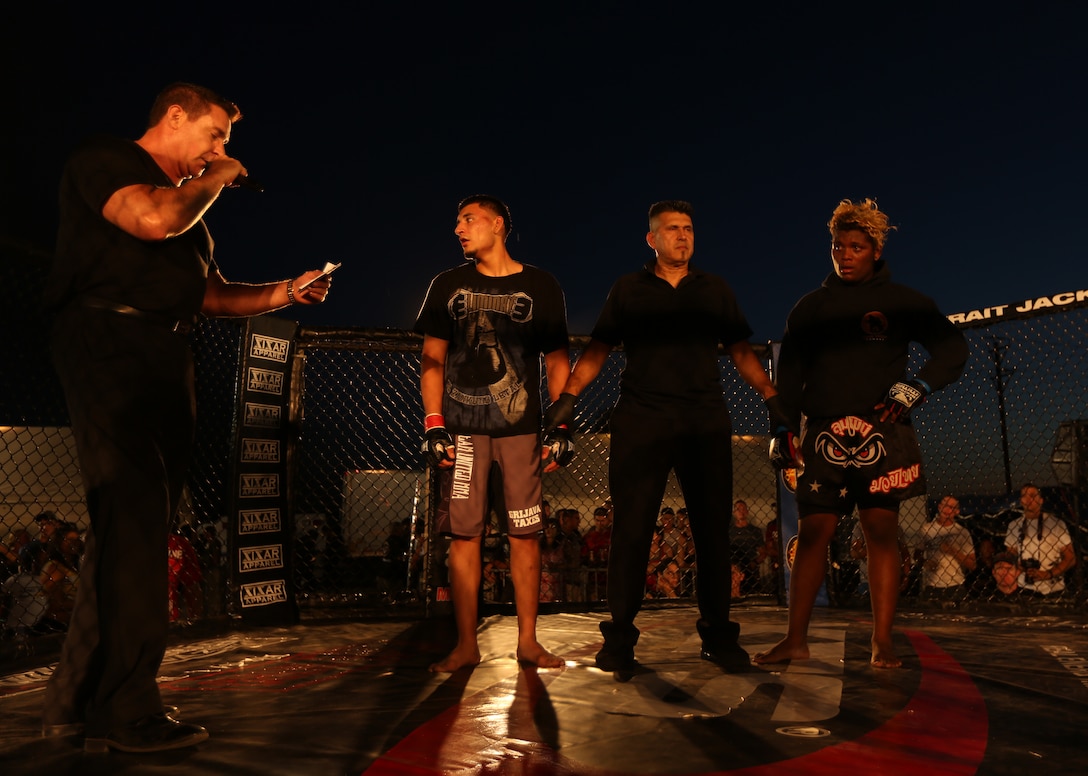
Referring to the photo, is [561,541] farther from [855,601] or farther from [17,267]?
[17,267]

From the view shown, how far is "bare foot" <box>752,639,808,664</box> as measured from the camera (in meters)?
2.70

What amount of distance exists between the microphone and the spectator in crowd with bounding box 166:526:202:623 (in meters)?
2.87

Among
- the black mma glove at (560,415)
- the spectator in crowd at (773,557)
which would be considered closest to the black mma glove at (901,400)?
the black mma glove at (560,415)

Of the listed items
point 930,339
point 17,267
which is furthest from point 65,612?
point 930,339

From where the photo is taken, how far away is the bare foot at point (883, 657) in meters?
2.57

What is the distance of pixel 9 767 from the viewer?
1.53 meters

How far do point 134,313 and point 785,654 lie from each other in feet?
7.69

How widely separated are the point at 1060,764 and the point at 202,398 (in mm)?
A: 4359

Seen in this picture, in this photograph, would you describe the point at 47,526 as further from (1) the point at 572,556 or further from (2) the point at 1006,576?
(2) the point at 1006,576

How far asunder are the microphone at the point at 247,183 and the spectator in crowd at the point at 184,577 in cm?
287

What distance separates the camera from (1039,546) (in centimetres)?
524

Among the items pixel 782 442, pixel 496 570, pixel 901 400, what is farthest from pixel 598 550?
pixel 901 400

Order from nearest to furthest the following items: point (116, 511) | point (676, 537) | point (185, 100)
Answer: point (116, 511) → point (185, 100) → point (676, 537)

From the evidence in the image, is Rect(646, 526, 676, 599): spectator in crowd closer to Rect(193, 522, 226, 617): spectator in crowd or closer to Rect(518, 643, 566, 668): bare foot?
Rect(193, 522, 226, 617): spectator in crowd
